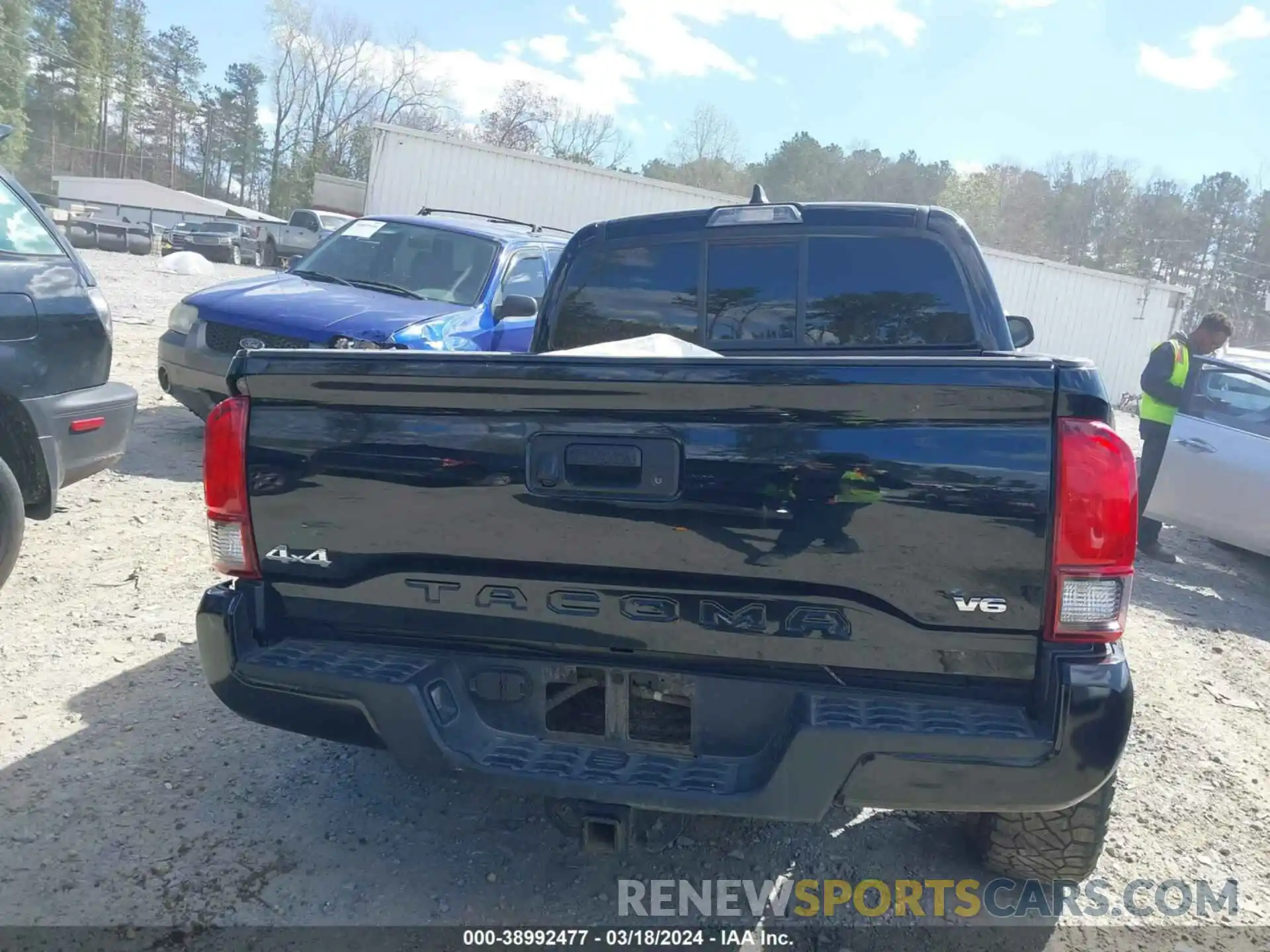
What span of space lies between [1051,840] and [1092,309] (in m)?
25.0

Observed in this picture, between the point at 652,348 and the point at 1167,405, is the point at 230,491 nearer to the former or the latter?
the point at 652,348

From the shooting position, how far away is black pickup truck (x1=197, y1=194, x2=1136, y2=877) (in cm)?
202

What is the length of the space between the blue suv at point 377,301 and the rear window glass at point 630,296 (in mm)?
2362

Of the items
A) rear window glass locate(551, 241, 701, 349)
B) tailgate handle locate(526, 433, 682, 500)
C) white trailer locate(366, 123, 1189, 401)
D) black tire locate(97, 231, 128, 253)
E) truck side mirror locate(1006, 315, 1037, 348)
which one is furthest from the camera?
black tire locate(97, 231, 128, 253)

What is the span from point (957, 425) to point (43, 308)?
13.0 feet

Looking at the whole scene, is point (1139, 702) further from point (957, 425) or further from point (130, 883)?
point (130, 883)

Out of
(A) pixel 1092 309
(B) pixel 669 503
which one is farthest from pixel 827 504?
(A) pixel 1092 309

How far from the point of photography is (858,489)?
6.77 ft

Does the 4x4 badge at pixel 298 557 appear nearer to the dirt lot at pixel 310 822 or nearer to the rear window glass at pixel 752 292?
the dirt lot at pixel 310 822

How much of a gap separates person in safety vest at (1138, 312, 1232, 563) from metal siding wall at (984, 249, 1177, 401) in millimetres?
17552

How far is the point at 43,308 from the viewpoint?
414 cm

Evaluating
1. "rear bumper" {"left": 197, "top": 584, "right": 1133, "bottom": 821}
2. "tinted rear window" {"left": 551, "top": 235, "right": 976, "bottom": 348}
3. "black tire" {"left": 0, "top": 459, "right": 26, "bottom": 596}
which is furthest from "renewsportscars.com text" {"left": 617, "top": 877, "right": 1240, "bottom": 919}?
"black tire" {"left": 0, "top": 459, "right": 26, "bottom": 596}

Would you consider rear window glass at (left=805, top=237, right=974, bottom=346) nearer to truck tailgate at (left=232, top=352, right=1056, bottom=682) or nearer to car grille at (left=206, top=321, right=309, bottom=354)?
truck tailgate at (left=232, top=352, right=1056, bottom=682)

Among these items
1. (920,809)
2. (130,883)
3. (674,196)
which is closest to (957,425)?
(920,809)
